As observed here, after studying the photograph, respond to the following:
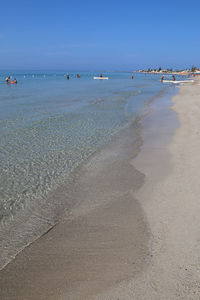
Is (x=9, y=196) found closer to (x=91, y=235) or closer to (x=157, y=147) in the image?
(x=91, y=235)

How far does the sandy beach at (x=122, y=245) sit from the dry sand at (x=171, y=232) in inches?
0.5

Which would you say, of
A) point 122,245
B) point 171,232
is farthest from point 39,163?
point 171,232

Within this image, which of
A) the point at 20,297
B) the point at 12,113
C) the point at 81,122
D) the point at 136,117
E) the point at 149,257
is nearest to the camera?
the point at 20,297

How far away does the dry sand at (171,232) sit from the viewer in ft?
9.54

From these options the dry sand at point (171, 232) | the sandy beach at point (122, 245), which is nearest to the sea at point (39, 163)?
the sandy beach at point (122, 245)

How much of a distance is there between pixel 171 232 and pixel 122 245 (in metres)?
0.84

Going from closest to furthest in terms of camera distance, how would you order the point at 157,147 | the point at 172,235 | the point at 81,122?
the point at 172,235
the point at 157,147
the point at 81,122

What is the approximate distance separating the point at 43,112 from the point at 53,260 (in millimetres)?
15136

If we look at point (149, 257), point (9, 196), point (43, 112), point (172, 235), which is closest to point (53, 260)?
point (149, 257)

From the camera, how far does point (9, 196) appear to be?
5715mm

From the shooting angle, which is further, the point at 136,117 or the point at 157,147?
the point at 136,117

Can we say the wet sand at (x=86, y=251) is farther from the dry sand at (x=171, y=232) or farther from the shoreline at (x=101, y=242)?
the dry sand at (x=171, y=232)

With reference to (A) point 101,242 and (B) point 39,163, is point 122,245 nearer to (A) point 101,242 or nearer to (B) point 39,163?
(A) point 101,242

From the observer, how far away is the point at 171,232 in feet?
13.0
